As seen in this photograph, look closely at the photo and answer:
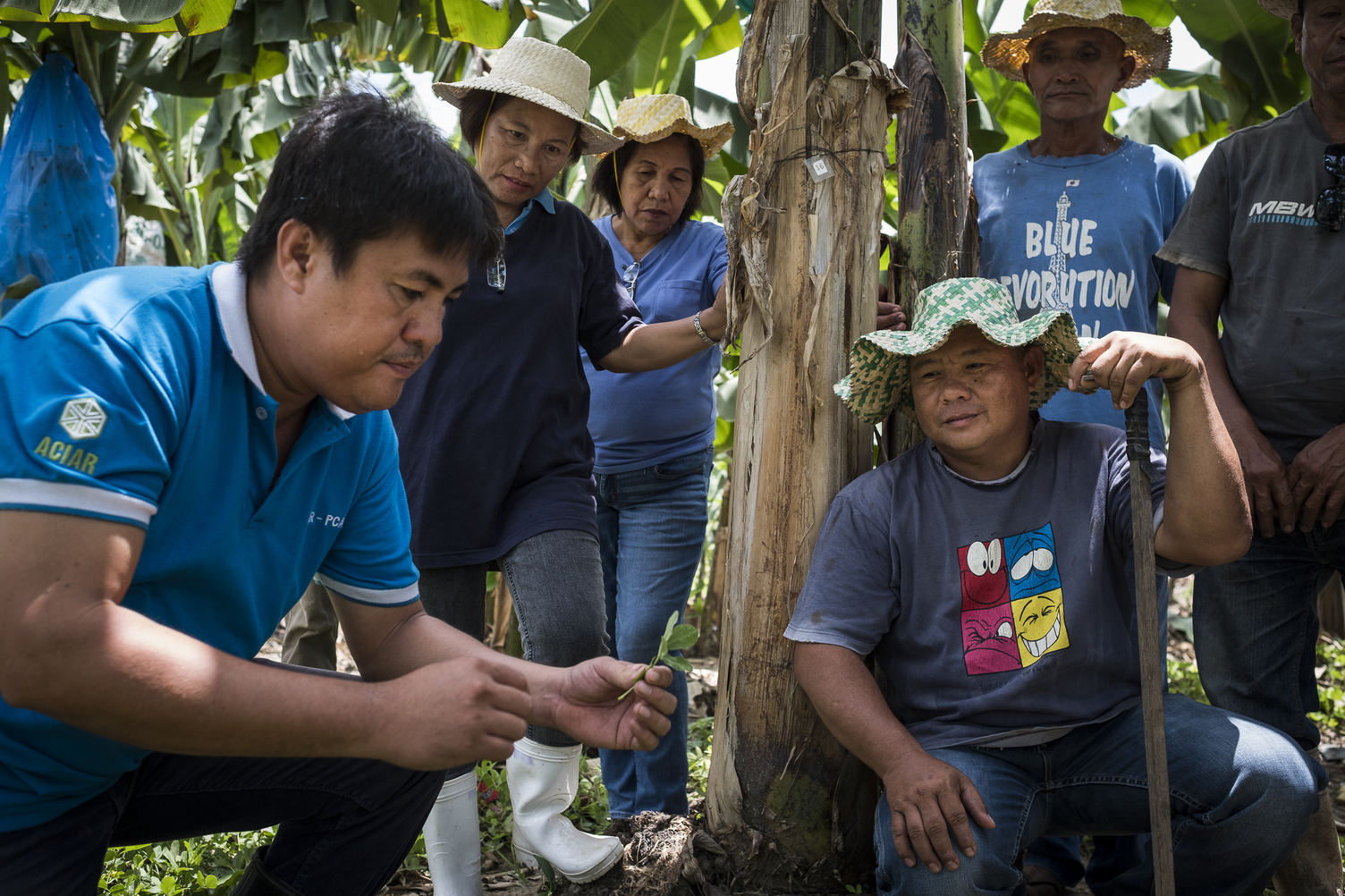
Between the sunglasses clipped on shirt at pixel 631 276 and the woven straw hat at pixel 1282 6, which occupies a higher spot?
the woven straw hat at pixel 1282 6

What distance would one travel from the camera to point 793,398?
2438mm

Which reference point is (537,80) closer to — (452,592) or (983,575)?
(452,592)

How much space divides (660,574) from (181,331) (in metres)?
1.81

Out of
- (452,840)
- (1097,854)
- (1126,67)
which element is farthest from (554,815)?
(1126,67)

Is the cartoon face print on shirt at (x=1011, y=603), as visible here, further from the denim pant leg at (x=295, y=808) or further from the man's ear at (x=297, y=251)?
the man's ear at (x=297, y=251)

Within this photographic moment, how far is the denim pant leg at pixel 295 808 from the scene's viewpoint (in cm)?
167

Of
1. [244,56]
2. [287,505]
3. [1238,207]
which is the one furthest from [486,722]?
[244,56]

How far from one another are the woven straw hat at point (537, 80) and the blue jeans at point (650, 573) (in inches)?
42.0

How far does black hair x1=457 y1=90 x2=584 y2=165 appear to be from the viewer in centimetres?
255

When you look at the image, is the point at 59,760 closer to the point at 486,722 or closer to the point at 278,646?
the point at 486,722

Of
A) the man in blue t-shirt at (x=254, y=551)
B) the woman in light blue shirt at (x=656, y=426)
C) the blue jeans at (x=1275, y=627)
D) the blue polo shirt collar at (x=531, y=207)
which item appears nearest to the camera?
the man in blue t-shirt at (x=254, y=551)

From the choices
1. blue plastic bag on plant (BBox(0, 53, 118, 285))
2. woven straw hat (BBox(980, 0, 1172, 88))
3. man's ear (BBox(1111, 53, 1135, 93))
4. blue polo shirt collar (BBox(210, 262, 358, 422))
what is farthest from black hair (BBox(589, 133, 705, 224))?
blue plastic bag on plant (BBox(0, 53, 118, 285))

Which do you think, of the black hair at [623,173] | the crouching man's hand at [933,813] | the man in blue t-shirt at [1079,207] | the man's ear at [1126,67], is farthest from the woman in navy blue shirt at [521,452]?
the man's ear at [1126,67]

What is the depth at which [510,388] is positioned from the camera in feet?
7.96
